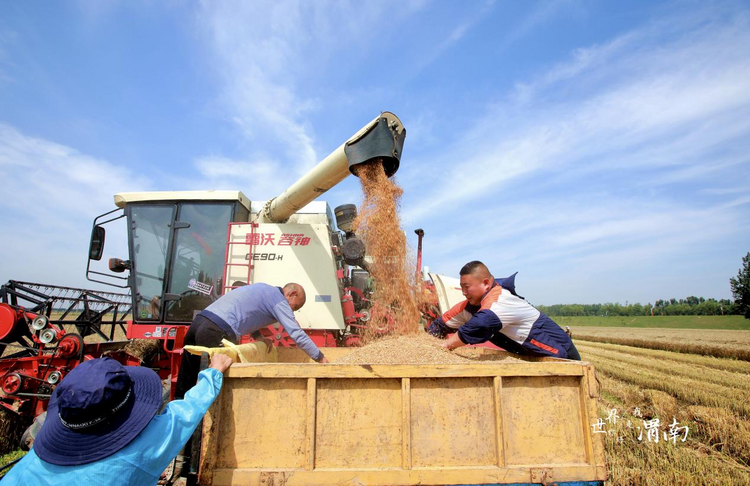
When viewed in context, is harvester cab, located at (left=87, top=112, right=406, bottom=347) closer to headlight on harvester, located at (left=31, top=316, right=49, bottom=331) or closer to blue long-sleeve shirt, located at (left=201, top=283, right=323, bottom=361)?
headlight on harvester, located at (left=31, top=316, right=49, bottom=331)

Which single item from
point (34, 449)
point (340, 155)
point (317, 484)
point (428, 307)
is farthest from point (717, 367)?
point (34, 449)

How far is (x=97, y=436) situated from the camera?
1428 mm

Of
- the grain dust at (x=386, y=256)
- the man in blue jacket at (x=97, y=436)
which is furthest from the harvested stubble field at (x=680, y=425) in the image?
the man in blue jacket at (x=97, y=436)

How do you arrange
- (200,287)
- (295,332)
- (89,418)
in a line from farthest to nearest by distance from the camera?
1. (200,287)
2. (295,332)
3. (89,418)

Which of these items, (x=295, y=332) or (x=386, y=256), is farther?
(x=386, y=256)

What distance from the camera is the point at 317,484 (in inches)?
80.7

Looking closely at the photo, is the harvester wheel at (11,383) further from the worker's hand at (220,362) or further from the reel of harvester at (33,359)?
the worker's hand at (220,362)

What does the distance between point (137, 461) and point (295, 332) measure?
1621mm

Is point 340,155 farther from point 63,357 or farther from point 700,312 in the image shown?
Result: point 700,312

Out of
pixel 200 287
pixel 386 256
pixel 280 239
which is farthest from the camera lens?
pixel 280 239

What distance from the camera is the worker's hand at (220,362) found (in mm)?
2119

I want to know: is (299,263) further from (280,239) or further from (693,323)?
(693,323)

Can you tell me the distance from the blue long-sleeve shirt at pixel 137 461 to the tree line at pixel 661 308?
51.3 meters

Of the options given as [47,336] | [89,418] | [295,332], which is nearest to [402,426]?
[295,332]
